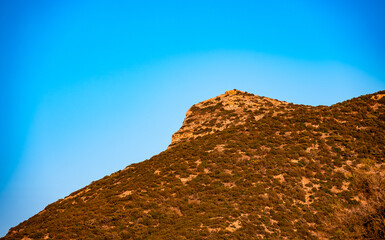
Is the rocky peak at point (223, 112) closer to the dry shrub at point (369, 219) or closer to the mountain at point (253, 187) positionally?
the mountain at point (253, 187)

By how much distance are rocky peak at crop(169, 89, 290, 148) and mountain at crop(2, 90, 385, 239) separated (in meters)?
1.65

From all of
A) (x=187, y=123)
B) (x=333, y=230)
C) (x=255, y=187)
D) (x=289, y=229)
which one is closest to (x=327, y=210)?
(x=333, y=230)

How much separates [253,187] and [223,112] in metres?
25.2

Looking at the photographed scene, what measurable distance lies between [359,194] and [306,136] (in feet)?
40.3

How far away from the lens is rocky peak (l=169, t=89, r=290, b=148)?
4816 centimetres

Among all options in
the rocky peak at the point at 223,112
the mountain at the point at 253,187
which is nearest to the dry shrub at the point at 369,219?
the mountain at the point at 253,187

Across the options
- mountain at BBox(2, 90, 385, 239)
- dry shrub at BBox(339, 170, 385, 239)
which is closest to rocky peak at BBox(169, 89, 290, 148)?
mountain at BBox(2, 90, 385, 239)

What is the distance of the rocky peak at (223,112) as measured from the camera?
1896 inches

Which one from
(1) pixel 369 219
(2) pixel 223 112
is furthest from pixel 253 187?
(2) pixel 223 112

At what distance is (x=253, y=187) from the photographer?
29.7m

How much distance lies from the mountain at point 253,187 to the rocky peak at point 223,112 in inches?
65.2

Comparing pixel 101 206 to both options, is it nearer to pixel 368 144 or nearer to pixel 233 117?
pixel 233 117

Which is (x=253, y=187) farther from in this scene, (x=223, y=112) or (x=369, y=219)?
(x=223, y=112)

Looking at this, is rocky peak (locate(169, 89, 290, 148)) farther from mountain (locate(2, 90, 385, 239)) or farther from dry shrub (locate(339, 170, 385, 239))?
dry shrub (locate(339, 170, 385, 239))
